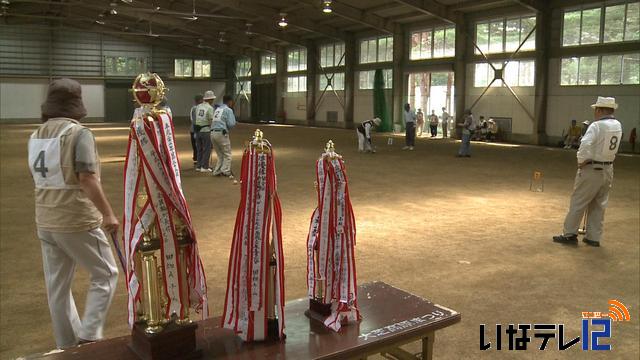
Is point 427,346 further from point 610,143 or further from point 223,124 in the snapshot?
point 223,124

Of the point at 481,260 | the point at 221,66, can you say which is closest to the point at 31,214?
the point at 481,260

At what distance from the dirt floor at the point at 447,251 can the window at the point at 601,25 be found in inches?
371

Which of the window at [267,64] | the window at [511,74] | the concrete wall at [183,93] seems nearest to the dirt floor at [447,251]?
the window at [511,74]

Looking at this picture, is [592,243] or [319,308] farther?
[592,243]

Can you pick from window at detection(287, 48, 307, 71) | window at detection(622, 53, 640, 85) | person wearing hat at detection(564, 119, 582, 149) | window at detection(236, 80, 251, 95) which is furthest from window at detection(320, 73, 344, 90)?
window at detection(622, 53, 640, 85)

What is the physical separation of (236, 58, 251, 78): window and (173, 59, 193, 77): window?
3.90 m

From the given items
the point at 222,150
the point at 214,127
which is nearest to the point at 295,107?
the point at 222,150

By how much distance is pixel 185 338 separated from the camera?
2072mm

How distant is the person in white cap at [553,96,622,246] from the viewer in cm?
608

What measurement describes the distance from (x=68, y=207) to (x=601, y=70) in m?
21.4

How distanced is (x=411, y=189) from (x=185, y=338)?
29.6 ft

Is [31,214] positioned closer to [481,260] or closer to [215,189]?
[215,189]

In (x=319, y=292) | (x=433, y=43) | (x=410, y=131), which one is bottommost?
(x=319, y=292)

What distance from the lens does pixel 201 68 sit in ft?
145
